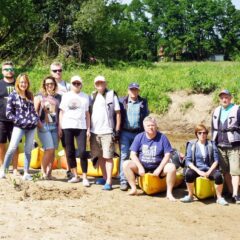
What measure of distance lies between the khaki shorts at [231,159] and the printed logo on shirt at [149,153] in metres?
0.93

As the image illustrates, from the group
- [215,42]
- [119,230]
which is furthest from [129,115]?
[215,42]

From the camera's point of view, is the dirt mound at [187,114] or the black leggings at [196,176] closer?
the black leggings at [196,176]

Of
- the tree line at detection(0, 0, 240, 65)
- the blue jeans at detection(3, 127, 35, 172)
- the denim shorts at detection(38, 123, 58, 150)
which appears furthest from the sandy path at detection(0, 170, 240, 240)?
the tree line at detection(0, 0, 240, 65)

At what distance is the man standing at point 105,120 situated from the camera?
7500mm

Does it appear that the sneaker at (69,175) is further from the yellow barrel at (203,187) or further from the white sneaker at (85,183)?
the yellow barrel at (203,187)

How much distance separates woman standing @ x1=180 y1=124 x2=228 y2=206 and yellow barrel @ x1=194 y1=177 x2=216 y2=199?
0.18ft

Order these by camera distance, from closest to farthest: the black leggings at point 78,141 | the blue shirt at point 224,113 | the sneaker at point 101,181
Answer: the blue shirt at point 224,113
the black leggings at point 78,141
the sneaker at point 101,181

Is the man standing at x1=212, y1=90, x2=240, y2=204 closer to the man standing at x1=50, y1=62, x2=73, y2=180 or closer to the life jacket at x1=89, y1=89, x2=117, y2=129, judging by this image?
the life jacket at x1=89, y1=89, x2=117, y2=129

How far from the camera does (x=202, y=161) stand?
286 inches

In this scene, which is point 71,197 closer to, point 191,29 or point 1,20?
point 1,20

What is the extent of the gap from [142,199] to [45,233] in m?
2.03

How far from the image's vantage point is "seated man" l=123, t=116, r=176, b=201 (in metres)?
7.23

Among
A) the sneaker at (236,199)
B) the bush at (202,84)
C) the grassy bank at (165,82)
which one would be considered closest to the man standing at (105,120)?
the sneaker at (236,199)

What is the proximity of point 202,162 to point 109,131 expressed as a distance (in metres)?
1.39
